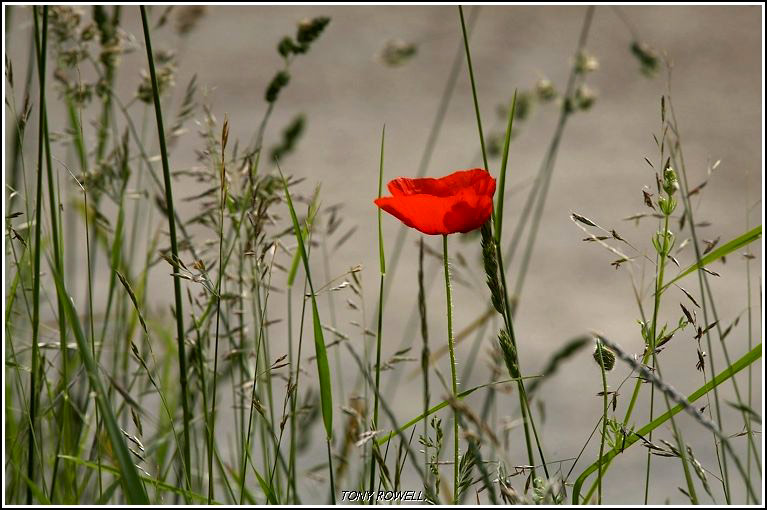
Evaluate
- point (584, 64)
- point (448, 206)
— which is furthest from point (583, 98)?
point (448, 206)

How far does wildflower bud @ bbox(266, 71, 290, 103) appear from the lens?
98 centimetres

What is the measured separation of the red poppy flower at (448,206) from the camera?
0.64 m

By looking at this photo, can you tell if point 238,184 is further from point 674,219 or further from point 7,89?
point 674,219

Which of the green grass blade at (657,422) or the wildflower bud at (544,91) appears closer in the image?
the green grass blade at (657,422)

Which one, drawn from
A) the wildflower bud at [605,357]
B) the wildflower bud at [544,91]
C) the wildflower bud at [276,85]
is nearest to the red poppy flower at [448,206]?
the wildflower bud at [605,357]

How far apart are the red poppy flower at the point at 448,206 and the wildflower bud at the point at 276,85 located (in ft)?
1.09

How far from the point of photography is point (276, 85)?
982mm

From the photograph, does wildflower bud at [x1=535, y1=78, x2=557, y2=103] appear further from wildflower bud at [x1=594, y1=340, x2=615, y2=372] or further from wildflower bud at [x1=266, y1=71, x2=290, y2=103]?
wildflower bud at [x1=594, y1=340, x2=615, y2=372]

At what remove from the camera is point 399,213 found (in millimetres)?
665

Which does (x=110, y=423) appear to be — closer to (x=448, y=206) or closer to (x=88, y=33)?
(x=448, y=206)

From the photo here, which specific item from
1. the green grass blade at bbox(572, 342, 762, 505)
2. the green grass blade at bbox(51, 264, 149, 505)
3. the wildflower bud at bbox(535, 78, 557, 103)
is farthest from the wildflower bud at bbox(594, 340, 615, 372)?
the wildflower bud at bbox(535, 78, 557, 103)

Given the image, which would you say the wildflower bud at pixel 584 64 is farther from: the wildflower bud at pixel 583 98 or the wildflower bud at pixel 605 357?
the wildflower bud at pixel 605 357

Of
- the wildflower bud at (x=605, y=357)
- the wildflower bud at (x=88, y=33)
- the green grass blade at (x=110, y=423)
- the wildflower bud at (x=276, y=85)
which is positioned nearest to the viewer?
the green grass blade at (x=110, y=423)

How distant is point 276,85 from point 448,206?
0.40m
